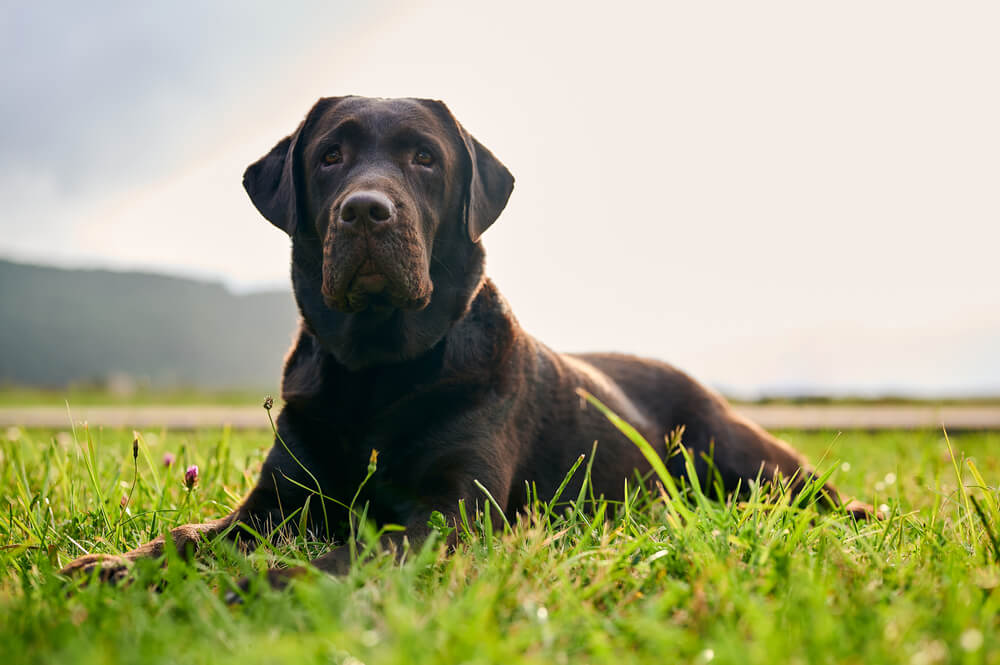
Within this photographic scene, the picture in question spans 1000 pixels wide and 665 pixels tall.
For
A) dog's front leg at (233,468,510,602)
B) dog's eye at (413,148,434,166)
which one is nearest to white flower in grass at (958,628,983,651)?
Answer: dog's front leg at (233,468,510,602)

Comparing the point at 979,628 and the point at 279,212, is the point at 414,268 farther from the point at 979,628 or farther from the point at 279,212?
the point at 979,628

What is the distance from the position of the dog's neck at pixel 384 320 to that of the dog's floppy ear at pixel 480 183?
0.15 m

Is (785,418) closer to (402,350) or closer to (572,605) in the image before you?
(402,350)

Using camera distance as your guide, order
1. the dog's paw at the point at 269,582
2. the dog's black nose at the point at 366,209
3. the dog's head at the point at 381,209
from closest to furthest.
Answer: the dog's paw at the point at 269,582, the dog's black nose at the point at 366,209, the dog's head at the point at 381,209

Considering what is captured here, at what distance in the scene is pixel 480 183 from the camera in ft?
10.0

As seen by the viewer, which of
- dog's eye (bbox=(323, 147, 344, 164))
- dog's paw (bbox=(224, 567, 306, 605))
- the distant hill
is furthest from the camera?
the distant hill

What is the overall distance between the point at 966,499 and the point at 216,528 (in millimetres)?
2363

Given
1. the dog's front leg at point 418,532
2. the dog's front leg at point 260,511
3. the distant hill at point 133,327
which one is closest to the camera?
the dog's front leg at point 418,532

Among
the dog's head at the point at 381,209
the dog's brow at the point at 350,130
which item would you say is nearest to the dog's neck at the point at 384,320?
the dog's head at the point at 381,209

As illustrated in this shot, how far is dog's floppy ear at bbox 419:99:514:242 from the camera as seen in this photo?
2.95 metres

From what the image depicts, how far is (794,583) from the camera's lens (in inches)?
63.2

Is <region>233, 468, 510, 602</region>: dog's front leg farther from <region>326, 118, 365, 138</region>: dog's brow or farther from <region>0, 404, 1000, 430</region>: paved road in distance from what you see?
<region>0, 404, 1000, 430</region>: paved road in distance

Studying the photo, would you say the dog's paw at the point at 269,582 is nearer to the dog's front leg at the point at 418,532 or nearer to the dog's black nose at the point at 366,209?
the dog's front leg at the point at 418,532

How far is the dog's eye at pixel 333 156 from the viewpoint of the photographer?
285 centimetres
